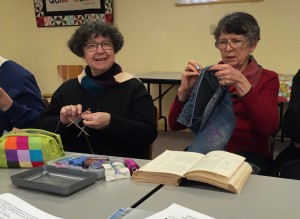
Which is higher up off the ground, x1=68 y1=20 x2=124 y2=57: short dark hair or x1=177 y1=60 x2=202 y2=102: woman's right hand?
x1=68 y1=20 x2=124 y2=57: short dark hair

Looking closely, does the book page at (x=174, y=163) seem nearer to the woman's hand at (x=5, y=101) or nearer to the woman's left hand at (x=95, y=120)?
the woman's left hand at (x=95, y=120)

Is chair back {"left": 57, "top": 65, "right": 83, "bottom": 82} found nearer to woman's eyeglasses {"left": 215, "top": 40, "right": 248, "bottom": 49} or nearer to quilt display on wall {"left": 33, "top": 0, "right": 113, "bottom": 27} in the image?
quilt display on wall {"left": 33, "top": 0, "right": 113, "bottom": 27}

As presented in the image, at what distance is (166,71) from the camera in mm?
4719

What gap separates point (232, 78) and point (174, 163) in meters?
0.53

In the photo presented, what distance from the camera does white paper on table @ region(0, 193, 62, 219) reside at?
1.05 m

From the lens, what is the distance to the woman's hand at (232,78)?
1.65 meters

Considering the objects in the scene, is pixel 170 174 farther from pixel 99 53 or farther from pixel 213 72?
pixel 99 53

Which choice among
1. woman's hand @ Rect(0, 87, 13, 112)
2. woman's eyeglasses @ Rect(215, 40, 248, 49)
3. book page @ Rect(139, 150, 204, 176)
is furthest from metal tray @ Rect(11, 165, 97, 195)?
woman's eyeglasses @ Rect(215, 40, 248, 49)

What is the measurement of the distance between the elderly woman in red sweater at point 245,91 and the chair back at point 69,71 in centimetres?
322

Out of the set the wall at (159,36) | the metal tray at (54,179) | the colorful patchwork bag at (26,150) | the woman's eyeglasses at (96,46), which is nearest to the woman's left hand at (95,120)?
the colorful patchwork bag at (26,150)

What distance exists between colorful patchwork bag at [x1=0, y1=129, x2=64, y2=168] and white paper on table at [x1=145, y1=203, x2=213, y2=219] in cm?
61

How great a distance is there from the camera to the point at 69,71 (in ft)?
16.4

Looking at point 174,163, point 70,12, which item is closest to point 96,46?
point 174,163

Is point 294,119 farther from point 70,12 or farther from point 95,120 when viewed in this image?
point 70,12
